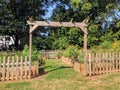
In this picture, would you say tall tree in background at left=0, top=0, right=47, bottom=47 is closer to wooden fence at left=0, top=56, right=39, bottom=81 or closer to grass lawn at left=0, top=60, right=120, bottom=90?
wooden fence at left=0, top=56, right=39, bottom=81

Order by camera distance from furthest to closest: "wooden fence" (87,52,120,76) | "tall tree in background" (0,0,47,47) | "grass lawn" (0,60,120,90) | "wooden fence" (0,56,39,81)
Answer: "tall tree in background" (0,0,47,47)
"wooden fence" (87,52,120,76)
"wooden fence" (0,56,39,81)
"grass lawn" (0,60,120,90)

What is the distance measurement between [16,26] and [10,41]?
268 inches

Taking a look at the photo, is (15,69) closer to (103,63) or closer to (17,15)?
(103,63)

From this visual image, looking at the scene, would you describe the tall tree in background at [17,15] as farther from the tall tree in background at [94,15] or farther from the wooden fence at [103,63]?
the wooden fence at [103,63]

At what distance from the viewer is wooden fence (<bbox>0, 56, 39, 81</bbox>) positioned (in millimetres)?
12687

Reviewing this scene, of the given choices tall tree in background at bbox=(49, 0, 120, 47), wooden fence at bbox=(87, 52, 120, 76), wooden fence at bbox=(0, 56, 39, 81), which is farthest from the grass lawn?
tall tree in background at bbox=(49, 0, 120, 47)

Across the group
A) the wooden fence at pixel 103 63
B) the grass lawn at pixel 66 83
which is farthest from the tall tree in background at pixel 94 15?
the grass lawn at pixel 66 83

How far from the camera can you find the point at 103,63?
582 inches

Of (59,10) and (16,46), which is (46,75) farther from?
(59,10)

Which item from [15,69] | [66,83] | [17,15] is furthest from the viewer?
[17,15]

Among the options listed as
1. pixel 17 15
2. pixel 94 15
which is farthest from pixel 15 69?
pixel 94 15

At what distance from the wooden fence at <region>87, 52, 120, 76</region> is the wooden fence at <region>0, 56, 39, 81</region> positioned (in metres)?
3.26

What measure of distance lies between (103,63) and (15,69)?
4878 millimetres

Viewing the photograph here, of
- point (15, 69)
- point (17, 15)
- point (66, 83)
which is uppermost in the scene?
point (17, 15)
